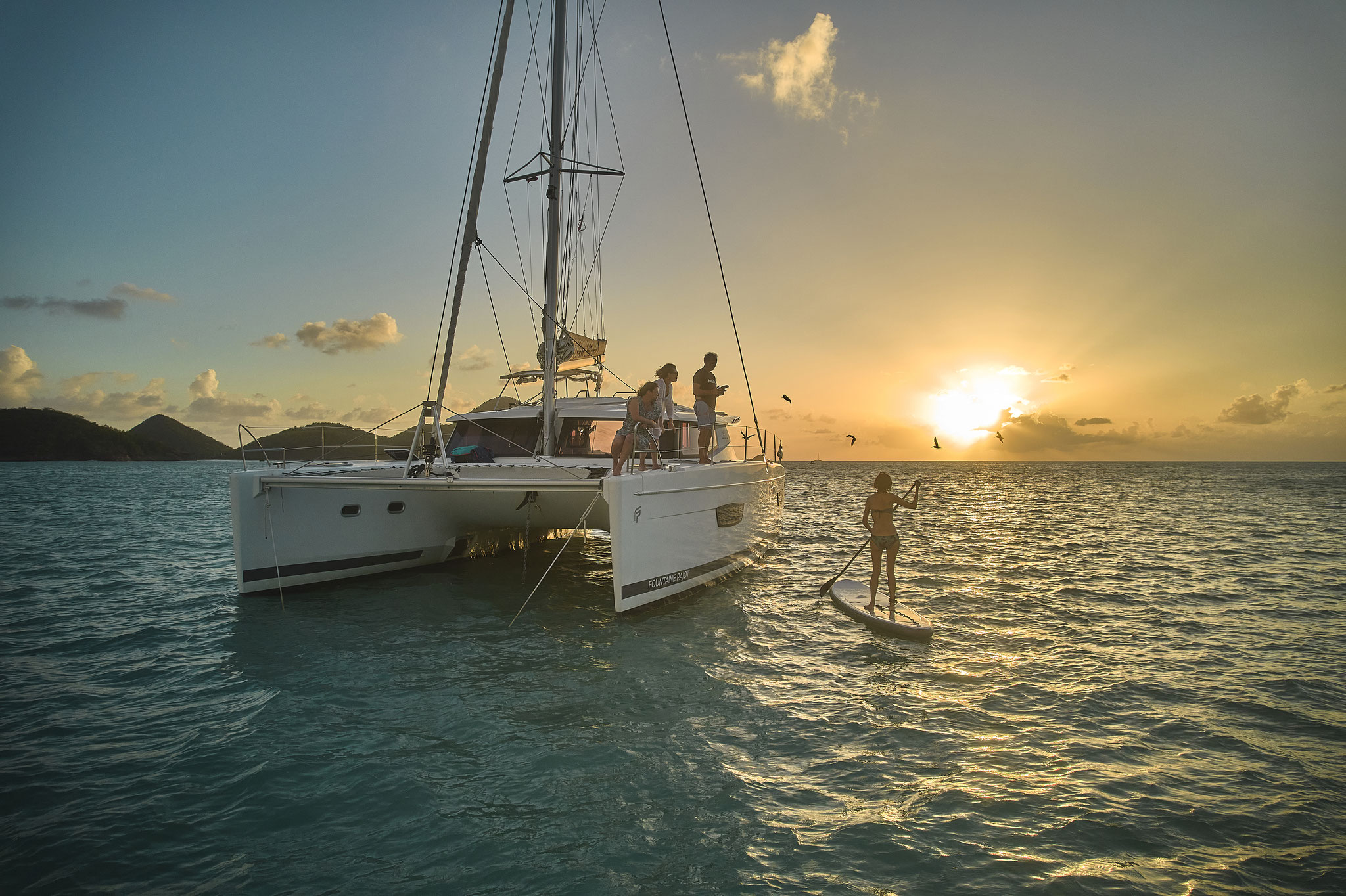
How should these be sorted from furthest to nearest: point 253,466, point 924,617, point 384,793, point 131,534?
point 131,534, point 253,466, point 924,617, point 384,793

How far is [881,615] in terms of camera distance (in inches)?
297

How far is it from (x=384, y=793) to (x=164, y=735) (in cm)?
219

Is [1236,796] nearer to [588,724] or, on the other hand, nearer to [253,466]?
[588,724]

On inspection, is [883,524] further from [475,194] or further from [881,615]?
[475,194]

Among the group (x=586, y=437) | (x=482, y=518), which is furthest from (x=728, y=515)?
(x=482, y=518)

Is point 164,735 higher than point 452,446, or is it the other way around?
point 452,446

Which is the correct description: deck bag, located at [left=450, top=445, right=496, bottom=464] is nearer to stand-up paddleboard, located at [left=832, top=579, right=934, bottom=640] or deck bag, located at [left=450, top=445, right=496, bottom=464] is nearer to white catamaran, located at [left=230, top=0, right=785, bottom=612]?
white catamaran, located at [left=230, top=0, right=785, bottom=612]

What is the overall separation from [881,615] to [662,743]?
13.4ft

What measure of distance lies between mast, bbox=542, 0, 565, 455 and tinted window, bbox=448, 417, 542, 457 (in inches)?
21.8

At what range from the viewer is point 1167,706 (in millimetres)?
5305

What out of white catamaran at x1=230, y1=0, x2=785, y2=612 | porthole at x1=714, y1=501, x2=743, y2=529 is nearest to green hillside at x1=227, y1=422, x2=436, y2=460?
white catamaran at x1=230, y1=0, x2=785, y2=612

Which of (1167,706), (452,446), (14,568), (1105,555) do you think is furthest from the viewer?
(1105,555)

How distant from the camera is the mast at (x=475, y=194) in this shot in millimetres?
9484

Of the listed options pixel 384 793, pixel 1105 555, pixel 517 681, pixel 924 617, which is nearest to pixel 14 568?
pixel 517 681
